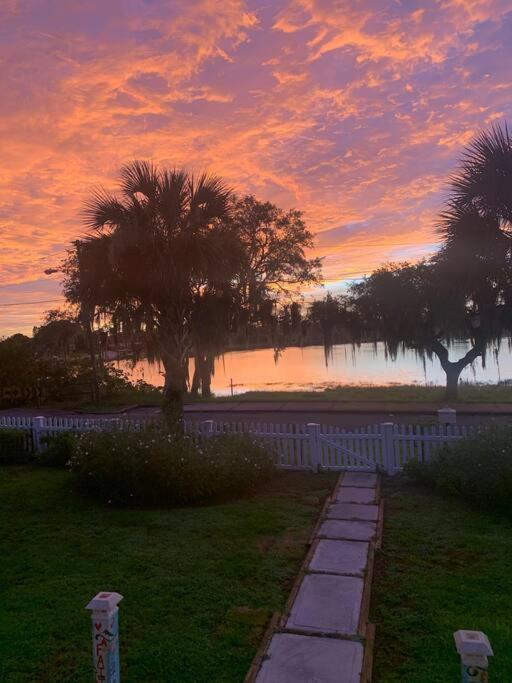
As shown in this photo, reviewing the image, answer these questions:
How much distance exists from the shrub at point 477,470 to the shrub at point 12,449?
8.30 meters

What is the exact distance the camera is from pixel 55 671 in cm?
339

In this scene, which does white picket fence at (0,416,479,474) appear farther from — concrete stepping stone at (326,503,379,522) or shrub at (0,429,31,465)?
shrub at (0,429,31,465)

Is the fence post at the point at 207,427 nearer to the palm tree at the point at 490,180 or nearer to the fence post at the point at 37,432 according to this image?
the fence post at the point at 37,432

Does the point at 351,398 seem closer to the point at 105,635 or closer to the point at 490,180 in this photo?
the point at 490,180

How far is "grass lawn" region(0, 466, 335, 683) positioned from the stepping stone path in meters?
0.18

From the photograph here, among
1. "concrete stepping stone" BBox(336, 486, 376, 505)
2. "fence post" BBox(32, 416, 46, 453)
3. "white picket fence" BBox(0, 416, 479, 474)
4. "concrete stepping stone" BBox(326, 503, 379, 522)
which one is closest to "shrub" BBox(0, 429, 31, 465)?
"fence post" BBox(32, 416, 46, 453)

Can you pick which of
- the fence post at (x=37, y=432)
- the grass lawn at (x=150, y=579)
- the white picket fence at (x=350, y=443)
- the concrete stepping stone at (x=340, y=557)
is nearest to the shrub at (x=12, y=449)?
the fence post at (x=37, y=432)

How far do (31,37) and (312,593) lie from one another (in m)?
9.78

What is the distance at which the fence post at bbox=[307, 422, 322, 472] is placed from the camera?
9.55 meters

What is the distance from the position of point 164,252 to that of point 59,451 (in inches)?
187

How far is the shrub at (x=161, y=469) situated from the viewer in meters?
7.50

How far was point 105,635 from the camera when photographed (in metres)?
2.76

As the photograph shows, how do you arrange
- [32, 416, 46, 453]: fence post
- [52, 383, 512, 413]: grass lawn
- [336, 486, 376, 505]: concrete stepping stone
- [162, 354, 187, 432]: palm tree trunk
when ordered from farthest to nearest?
[52, 383, 512, 413]: grass lawn < [32, 416, 46, 453]: fence post < [162, 354, 187, 432]: palm tree trunk < [336, 486, 376, 505]: concrete stepping stone

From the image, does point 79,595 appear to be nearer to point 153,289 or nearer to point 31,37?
point 153,289
